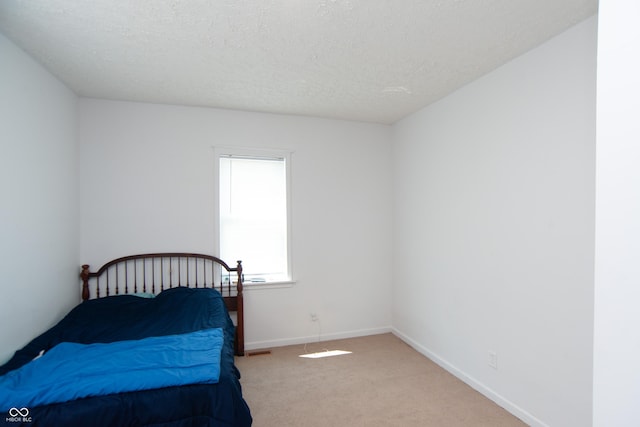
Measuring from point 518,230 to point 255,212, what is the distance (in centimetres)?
259

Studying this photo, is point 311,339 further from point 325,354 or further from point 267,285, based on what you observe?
point 267,285

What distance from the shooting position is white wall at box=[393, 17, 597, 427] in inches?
77.5

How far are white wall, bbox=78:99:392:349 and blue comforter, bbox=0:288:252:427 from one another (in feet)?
2.15

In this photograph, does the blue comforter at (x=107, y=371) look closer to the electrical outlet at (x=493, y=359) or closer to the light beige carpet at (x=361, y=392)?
the light beige carpet at (x=361, y=392)

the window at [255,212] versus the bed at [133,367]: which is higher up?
the window at [255,212]

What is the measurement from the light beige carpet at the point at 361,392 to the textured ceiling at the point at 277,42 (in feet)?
8.67

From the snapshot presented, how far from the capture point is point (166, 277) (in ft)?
11.0

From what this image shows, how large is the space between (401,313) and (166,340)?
107 inches

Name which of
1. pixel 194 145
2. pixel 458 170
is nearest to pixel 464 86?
pixel 458 170

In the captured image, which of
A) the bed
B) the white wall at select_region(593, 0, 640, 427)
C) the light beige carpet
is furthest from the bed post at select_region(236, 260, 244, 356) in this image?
the white wall at select_region(593, 0, 640, 427)

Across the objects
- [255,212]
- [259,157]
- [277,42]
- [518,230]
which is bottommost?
[518,230]

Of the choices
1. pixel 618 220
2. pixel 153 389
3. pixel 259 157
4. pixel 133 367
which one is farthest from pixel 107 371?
pixel 259 157

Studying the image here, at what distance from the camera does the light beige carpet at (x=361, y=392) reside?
2344 millimetres

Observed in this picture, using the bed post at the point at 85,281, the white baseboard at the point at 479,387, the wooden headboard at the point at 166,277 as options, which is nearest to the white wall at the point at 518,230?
the white baseboard at the point at 479,387
